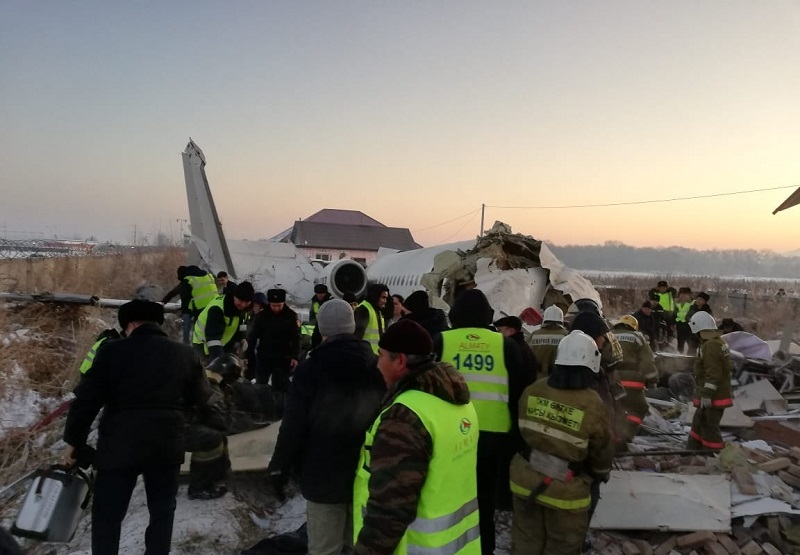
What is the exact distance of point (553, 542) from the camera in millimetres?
3332

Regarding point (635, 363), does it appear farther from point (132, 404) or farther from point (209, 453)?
point (132, 404)

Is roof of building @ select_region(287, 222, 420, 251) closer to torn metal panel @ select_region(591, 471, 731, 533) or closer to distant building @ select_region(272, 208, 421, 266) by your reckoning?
distant building @ select_region(272, 208, 421, 266)

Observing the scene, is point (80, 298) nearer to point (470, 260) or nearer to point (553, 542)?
point (470, 260)

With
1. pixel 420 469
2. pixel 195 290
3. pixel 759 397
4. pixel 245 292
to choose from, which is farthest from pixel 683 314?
pixel 420 469

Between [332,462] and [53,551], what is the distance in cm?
273

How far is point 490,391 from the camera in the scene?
373cm

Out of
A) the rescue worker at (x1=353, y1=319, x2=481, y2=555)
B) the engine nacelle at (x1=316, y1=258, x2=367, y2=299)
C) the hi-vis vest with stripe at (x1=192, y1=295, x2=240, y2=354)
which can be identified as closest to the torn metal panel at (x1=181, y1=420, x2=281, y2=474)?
the hi-vis vest with stripe at (x1=192, y1=295, x2=240, y2=354)

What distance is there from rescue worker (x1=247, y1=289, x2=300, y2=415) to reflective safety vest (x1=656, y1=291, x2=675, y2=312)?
9649 mm

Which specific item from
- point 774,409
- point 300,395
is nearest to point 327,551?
point 300,395

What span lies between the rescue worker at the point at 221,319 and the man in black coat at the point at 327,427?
11.0 ft

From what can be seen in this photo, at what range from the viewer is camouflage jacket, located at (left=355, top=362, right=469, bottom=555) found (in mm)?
2066

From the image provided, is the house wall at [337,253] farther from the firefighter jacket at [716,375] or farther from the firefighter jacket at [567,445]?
the firefighter jacket at [567,445]

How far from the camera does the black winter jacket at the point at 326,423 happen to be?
2.98 metres

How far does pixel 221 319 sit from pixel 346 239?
142 ft
